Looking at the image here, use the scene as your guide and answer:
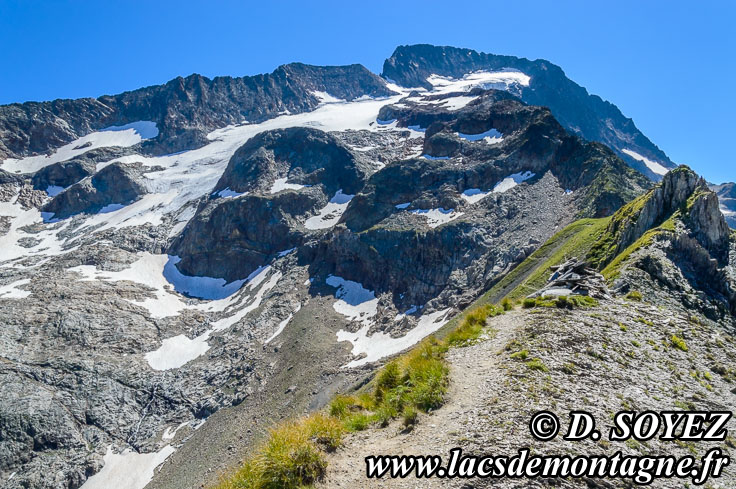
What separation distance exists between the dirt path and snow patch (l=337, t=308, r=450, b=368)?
4836 centimetres

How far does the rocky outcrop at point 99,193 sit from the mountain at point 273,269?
2.17 ft

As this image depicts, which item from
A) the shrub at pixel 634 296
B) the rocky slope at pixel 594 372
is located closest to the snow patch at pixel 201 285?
the shrub at pixel 634 296

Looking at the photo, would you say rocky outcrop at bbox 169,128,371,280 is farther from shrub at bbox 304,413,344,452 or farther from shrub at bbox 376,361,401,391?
shrub at bbox 304,413,344,452

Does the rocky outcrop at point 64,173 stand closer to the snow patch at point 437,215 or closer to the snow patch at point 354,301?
the snow patch at point 354,301

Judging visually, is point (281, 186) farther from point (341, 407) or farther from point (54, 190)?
point (341, 407)

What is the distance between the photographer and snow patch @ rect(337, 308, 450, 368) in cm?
5969

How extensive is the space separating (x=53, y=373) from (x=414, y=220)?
232 feet

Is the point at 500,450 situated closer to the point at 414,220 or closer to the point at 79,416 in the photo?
the point at 79,416

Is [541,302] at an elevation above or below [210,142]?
below

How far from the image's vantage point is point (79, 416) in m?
60.2

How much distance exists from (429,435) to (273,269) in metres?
92.2

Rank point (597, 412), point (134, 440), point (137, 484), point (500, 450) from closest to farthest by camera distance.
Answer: point (500, 450) < point (597, 412) < point (137, 484) < point (134, 440)

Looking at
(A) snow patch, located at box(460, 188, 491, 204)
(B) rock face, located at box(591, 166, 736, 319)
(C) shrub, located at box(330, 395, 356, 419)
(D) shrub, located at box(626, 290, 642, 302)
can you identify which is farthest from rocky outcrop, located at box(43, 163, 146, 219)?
(D) shrub, located at box(626, 290, 642, 302)

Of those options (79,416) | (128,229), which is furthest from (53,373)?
(128,229)
